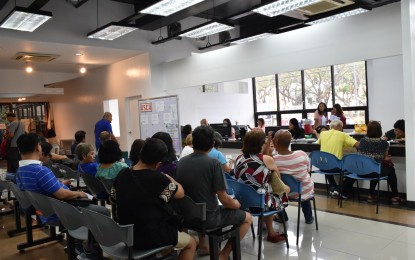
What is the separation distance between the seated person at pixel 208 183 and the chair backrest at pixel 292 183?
905 mm

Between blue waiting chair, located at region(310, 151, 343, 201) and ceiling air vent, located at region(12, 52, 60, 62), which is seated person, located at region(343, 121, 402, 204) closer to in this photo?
blue waiting chair, located at region(310, 151, 343, 201)

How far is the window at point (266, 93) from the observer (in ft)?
36.7

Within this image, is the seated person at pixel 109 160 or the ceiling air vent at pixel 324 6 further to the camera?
the ceiling air vent at pixel 324 6

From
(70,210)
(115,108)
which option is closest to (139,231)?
(70,210)

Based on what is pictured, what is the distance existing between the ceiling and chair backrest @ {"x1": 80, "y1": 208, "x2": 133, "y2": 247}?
3931mm

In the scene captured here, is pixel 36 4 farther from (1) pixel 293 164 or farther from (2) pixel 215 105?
(2) pixel 215 105

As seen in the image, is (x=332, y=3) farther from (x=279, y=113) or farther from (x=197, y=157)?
(x=279, y=113)

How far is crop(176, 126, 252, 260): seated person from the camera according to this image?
2520 millimetres

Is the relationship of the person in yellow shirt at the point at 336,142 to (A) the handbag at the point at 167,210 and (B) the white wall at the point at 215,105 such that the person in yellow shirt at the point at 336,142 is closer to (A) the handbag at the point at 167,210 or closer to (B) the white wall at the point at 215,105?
(A) the handbag at the point at 167,210

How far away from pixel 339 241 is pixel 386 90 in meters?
6.34

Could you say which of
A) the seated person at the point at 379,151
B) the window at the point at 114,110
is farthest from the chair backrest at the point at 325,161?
the window at the point at 114,110

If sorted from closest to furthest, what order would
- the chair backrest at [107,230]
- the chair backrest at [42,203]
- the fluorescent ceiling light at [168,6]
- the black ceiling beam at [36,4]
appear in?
1. the chair backrest at [107,230]
2. the chair backrest at [42,203]
3. the fluorescent ceiling light at [168,6]
4. the black ceiling beam at [36,4]

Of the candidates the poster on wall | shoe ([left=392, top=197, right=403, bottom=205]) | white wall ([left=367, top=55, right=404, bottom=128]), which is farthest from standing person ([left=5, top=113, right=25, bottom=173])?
white wall ([left=367, top=55, right=404, bottom=128])

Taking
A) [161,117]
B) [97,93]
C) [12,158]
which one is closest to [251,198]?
[161,117]
